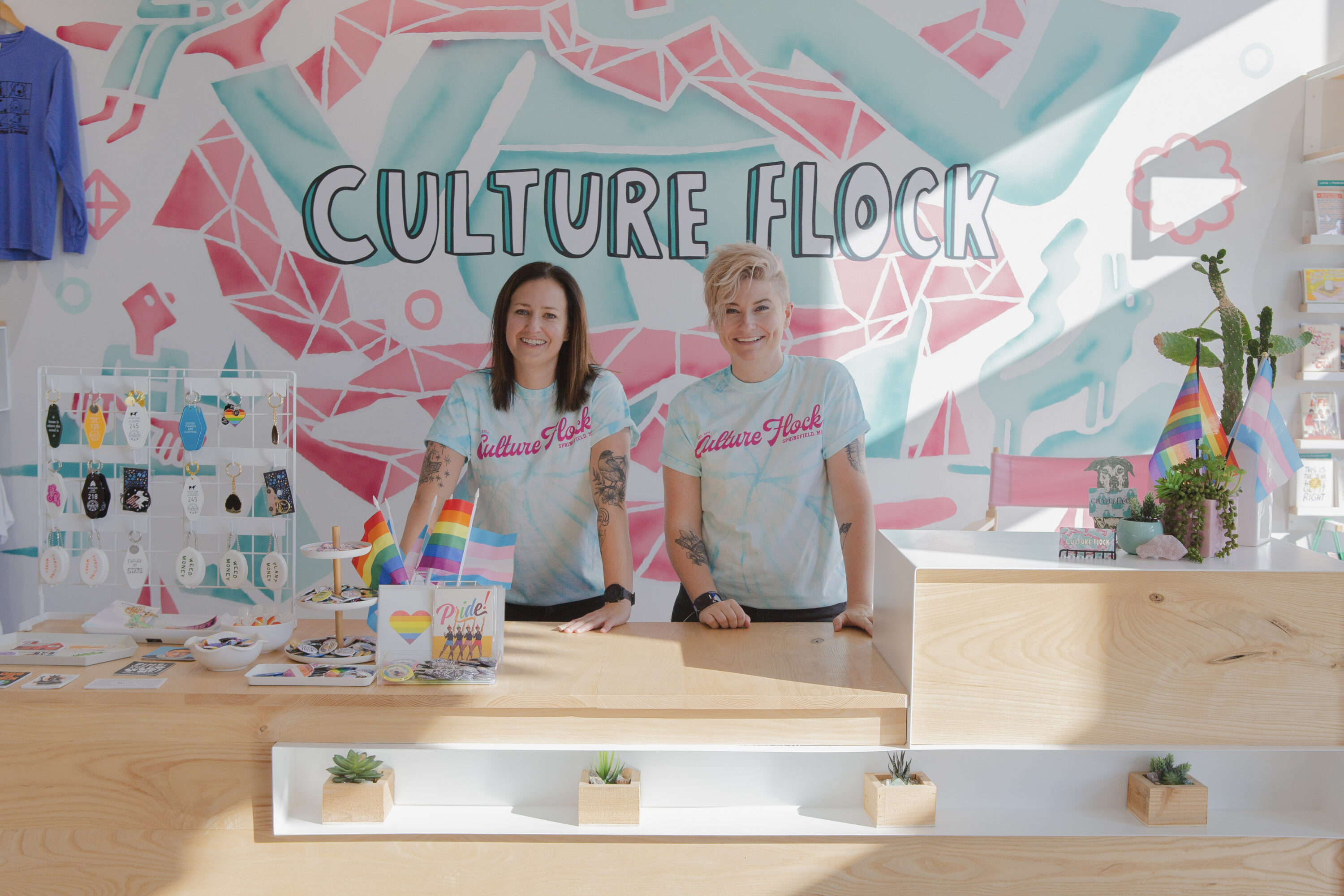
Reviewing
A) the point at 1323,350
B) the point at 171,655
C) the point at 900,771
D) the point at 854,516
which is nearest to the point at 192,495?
the point at 171,655

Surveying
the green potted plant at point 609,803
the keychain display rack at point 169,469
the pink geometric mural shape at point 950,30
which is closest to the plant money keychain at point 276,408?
the keychain display rack at point 169,469

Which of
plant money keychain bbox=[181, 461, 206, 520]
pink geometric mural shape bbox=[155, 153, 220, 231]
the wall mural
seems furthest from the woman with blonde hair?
pink geometric mural shape bbox=[155, 153, 220, 231]

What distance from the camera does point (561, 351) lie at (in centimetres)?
244

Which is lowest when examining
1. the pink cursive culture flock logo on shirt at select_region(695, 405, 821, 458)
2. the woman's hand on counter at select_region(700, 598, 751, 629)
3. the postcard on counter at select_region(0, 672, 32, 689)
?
the postcard on counter at select_region(0, 672, 32, 689)

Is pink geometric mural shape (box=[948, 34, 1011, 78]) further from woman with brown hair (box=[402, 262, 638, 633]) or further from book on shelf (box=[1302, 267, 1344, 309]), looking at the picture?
woman with brown hair (box=[402, 262, 638, 633])

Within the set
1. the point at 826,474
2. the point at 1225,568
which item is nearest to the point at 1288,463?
the point at 1225,568

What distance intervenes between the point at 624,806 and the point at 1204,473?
50.1 inches

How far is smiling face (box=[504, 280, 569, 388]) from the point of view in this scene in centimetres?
236

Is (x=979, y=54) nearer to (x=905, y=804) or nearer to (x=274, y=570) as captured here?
(x=905, y=804)

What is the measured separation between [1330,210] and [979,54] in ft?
5.02

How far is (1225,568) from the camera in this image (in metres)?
1.71

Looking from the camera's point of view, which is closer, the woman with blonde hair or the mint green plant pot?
the mint green plant pot

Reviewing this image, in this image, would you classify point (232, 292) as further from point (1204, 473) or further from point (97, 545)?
point (1204, 473)

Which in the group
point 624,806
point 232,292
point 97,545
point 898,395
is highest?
point 232,292
